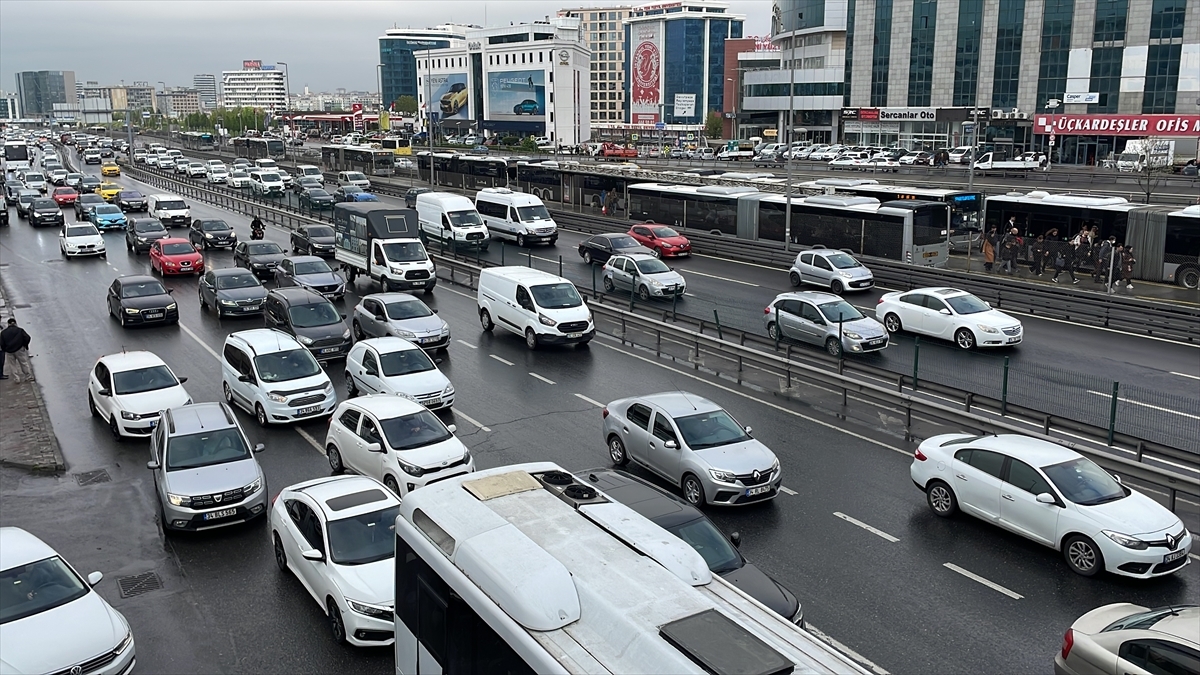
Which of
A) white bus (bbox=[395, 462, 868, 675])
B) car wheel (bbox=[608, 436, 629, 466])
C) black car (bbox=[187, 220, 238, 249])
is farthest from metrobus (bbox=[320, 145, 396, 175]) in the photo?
white bus (bbox=[395, 462, 868, 675])

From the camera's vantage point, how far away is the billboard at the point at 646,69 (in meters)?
181

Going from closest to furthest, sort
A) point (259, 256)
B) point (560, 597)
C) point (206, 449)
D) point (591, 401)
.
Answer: point (560, 597)
point (206, 449)
point (591, 401)
point (259, 256)

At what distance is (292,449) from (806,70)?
107 m

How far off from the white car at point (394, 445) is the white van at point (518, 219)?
2736 cm

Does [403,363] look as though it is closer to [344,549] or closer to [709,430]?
[709,430]

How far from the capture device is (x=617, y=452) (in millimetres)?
16828

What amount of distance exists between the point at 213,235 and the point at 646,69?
150 m

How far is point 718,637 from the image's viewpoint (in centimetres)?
603

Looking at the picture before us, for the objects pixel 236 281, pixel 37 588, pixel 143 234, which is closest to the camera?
pixel 37 588

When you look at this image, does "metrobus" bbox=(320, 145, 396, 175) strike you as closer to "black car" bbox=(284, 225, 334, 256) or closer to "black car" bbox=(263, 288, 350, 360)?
"black car" bbox=(284, 225, 334, 256)

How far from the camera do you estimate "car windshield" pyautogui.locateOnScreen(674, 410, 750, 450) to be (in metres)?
15.3

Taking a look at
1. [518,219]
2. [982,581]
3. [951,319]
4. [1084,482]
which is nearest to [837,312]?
[951,319]

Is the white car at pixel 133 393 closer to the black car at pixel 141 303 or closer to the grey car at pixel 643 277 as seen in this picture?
the black car at pixel 141 303

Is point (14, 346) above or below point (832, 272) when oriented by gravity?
below
